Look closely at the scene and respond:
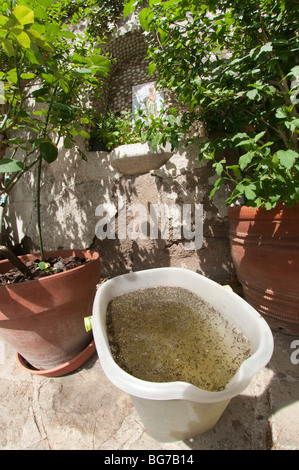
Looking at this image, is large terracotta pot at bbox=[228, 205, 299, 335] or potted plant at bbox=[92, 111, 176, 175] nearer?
large terracotta pot at bbox=[228, 205, 299, 335]

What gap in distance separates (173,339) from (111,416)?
0.36 m

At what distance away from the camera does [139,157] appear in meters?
1.50

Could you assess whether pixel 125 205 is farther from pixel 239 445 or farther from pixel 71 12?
pixel 71 12

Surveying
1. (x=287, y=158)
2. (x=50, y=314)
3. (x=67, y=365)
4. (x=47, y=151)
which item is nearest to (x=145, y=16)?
(x=47, y=151)

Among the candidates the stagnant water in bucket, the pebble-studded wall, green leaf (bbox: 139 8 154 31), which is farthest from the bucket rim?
the pebble-studded wall

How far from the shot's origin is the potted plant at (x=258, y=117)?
0.81 metres

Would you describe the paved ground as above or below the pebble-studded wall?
below

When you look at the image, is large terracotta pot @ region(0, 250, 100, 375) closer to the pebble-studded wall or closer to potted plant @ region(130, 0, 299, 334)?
potted plant @ region(130, 0, 299, 334)

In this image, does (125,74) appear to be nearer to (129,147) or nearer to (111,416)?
(129,147)

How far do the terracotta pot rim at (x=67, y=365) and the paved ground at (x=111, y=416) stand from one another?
0.03m

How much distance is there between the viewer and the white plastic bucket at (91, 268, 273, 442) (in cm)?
50

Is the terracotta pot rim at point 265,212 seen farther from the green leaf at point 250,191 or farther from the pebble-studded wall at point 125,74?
the pebble-studded wall at point 125,74

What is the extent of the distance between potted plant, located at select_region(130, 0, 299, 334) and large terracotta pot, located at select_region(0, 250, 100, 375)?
2.49 feet

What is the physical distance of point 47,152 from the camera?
80 centimetres
